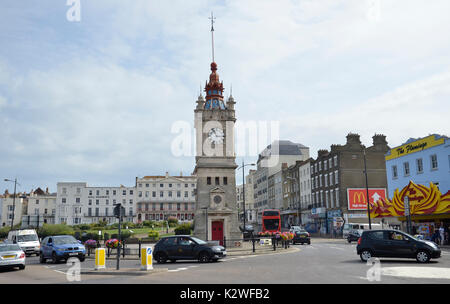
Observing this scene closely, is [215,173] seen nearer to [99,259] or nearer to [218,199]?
[218,199]

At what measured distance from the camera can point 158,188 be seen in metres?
115

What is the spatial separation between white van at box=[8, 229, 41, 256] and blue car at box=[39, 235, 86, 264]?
8.79 m

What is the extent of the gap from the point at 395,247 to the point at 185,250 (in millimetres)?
11051

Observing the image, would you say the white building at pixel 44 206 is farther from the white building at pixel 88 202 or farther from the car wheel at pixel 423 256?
the car wheel at pixel 423 256

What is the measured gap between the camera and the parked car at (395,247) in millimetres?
18281

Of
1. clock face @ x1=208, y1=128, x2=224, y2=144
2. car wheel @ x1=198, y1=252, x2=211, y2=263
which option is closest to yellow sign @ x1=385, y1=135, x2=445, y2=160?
clock face @ x1=208, y1=128, x2=224, y2=144

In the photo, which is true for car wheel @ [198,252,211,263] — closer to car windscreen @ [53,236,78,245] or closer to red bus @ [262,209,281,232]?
car windscreen @ [53,236,78,245]

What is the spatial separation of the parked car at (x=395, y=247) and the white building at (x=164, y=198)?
9659cm

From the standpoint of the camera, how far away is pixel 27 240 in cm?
3381

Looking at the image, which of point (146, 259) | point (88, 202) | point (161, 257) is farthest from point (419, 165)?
point (88, 202)

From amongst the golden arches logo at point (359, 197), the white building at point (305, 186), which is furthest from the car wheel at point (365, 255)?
the white building at point (305, 186)
